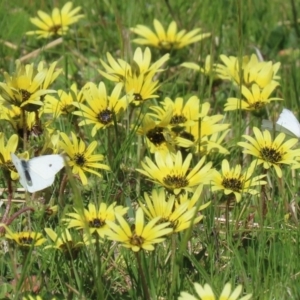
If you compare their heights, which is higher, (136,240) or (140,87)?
(140,87)

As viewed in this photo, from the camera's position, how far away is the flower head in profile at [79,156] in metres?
2.07

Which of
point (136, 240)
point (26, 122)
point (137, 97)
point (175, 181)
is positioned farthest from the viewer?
point (137, 97)

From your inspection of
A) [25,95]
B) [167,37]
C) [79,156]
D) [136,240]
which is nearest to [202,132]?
[79,156]

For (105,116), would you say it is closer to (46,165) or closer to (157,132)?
(157,132)

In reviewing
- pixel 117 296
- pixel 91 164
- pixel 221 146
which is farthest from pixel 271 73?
pixel 117 296

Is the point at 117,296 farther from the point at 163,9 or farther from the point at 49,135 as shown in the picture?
the point at 163,9

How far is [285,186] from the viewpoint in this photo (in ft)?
7.96

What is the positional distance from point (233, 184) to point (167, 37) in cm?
115

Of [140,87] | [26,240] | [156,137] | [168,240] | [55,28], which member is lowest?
[168,240]

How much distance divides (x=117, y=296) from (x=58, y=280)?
14 centimetres

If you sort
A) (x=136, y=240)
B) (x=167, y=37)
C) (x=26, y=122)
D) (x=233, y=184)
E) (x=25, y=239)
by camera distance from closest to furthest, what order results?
(x=136, y=240), (x=25, y=239), (x=233, y=184), (x=26, y=122), (x=167, y=37)

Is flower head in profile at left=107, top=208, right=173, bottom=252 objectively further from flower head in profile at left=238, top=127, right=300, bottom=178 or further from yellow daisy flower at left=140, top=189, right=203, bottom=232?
flower head in profile at left=238, top=127, right=300, bottom=178

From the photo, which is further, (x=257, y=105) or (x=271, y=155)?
(x=257, y=105)

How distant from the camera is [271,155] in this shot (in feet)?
6.95
